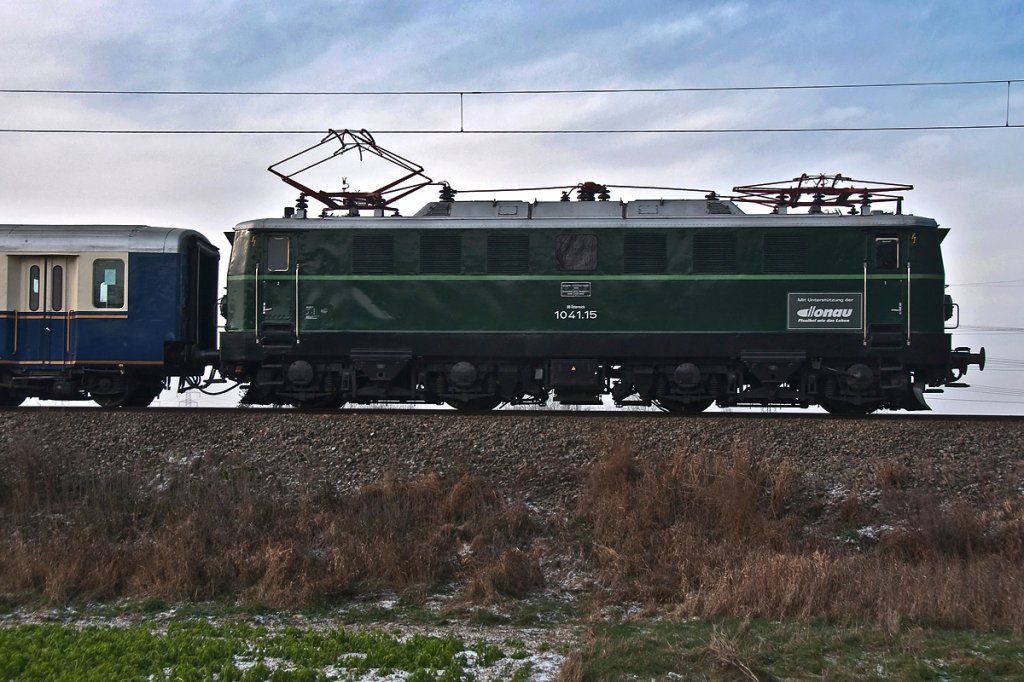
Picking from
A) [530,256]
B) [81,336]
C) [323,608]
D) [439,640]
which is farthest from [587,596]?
[81,336]

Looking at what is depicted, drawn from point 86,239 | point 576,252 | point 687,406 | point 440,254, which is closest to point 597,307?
point 576,252

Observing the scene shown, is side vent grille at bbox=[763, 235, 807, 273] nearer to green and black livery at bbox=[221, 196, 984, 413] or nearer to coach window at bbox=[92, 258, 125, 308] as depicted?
green and black livery at bbox=[221, 196, 984, 413]

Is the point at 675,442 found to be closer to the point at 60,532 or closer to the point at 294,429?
the point at 294,429

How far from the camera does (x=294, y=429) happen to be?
46.4ft

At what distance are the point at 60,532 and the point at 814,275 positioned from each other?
525 inches

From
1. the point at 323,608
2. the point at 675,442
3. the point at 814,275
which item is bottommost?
the point at 323,608

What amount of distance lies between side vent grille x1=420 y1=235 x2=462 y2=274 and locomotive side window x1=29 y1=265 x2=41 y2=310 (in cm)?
769

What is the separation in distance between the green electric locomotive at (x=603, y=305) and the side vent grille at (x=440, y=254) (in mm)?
28

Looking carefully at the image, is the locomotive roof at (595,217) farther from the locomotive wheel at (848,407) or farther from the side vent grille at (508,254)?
the locomotive wheel at (848,407)

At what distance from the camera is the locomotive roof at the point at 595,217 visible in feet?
50.5

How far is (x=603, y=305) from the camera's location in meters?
15.5

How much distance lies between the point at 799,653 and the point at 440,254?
9.59m

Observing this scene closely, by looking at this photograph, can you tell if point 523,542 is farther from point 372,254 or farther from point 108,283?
point 108,283

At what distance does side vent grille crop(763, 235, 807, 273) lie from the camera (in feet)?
50.4
